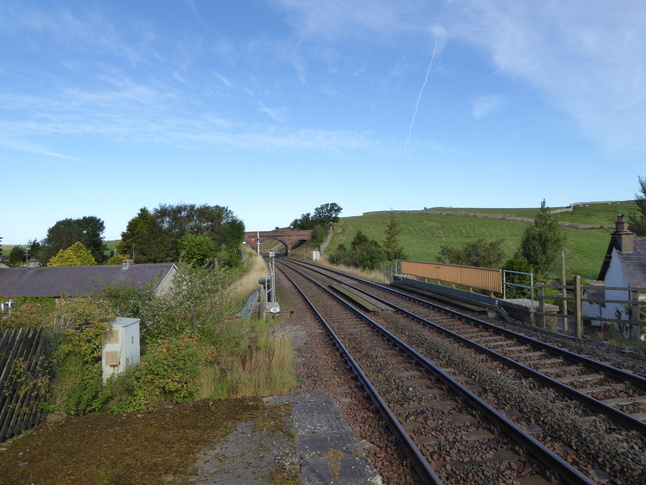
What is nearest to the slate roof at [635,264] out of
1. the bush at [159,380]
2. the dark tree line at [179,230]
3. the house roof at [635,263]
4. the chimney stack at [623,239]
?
the house roof at [635,263]

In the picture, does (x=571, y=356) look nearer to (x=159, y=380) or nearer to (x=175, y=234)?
(x=159, y=380)

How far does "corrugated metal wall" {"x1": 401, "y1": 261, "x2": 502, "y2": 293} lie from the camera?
14.8 m

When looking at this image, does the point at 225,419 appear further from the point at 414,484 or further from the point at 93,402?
the point at 414,484

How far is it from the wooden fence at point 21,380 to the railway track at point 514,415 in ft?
17.0

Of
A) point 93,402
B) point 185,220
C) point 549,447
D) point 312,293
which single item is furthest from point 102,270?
point 549,447

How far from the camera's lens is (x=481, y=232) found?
76312mm

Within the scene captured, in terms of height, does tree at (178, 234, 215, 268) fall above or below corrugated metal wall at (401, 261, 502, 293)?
above

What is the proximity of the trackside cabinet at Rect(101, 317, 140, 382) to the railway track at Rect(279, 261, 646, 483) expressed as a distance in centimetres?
444

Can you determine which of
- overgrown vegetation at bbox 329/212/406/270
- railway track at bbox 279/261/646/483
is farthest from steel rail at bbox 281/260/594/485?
overgrown vegetation at bbox 329/212/406/270

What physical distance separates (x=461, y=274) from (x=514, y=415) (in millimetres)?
12158

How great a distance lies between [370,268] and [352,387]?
1228 inches

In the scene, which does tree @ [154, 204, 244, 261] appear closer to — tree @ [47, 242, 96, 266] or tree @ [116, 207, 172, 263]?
tree @ [116, 207, 172, 263]

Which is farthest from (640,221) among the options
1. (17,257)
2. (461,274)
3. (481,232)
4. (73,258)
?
(17,257)

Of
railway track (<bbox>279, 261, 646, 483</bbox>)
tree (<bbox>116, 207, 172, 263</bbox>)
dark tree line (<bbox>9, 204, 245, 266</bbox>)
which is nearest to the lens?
railway track (<bbox>279, 261, 646, 483</bbox>)
